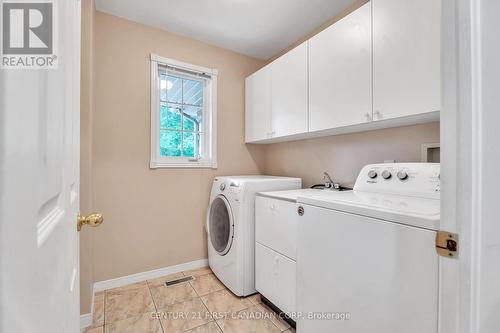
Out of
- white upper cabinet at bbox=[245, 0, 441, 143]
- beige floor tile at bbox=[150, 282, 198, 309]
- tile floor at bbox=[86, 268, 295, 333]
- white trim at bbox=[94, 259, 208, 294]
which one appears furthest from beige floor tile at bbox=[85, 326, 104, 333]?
white upper cabinet at bbox=[245, 0, 441, 143]

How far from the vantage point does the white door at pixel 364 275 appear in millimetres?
784

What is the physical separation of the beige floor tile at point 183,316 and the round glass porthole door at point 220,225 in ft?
1.57

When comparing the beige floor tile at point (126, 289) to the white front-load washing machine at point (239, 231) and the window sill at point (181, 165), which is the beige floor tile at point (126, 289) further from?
the window sill at point (181, 165)

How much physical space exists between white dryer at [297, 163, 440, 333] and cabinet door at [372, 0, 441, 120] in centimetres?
36

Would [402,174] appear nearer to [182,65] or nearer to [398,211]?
[398,211]

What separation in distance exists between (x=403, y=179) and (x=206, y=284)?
1879mm

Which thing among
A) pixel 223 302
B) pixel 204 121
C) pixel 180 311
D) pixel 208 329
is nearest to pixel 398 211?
pixel 208 329

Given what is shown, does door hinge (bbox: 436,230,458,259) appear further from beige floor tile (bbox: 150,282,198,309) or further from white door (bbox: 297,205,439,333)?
beige floor tile (bbox: 150,282,198,309)

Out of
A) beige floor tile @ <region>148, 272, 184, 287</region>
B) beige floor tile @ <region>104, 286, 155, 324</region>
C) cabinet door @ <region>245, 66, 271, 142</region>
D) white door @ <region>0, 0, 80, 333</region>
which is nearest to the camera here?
white door @ <region>0, 0, 80, 333</region>

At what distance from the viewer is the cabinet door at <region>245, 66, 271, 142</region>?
2.40m

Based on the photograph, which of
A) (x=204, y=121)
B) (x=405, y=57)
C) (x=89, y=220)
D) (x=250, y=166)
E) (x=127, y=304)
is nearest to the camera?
(x=89, y=220)

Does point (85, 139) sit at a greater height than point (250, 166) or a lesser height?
greater

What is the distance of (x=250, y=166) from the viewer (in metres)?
2.90

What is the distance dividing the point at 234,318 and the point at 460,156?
5.72 feet
